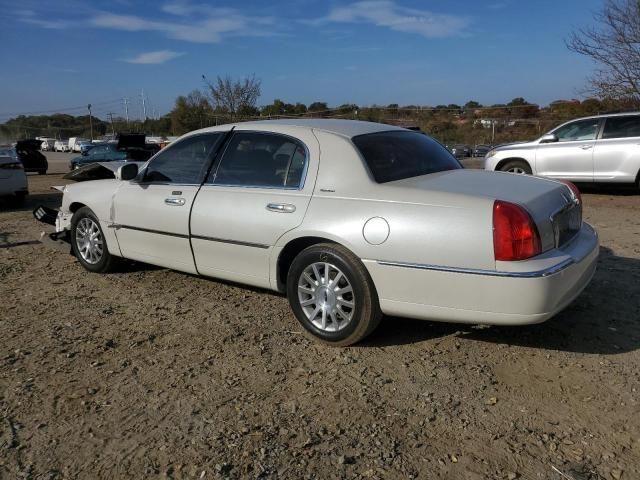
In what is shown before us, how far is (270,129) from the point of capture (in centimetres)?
441

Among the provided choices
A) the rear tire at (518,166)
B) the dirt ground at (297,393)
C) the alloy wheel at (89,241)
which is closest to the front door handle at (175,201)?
the dirt ground at (297,393)

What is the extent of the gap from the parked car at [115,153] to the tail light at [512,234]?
1849cm

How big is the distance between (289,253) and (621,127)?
338 inches

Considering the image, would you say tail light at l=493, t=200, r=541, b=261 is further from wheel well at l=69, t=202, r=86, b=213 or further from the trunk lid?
wheel well at l=69, t=202, r=86, b=213

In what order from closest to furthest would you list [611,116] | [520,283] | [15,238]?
[520,283] < [15,238] < [611,116]

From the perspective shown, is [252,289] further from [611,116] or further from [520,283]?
[611,116]

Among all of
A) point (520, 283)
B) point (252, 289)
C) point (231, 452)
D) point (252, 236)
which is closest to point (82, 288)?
point (252, 289)

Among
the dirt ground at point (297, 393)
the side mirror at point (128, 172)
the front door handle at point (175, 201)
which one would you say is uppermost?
the side mirror at point (128, 172)

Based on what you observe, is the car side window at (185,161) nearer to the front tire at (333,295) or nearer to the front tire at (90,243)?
the front tire at (90,243)

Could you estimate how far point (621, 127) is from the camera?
33.4 ft

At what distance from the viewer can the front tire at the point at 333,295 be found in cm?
364

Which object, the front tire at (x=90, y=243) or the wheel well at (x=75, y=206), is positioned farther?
the wheel well at (x=75, y=206)

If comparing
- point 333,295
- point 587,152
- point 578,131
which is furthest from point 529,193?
point 578,131

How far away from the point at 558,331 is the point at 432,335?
89 centimetres
